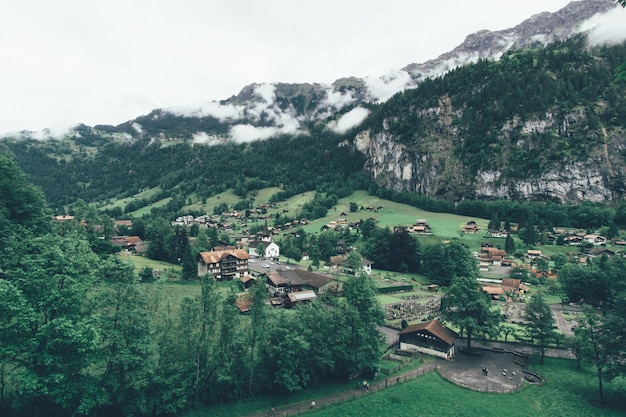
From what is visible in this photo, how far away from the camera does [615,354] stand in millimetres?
Answer: 31406

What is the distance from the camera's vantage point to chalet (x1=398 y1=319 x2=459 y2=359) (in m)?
39.9

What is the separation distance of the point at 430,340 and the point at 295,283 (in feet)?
85.8

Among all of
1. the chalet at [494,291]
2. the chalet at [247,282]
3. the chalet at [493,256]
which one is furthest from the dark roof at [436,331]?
the chalet at [493,256]

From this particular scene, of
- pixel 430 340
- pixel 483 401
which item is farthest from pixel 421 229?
pixel 483 401

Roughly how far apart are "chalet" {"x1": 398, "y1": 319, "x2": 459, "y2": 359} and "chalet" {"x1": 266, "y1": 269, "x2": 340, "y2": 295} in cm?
1760

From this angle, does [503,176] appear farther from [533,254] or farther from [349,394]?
[349,394]

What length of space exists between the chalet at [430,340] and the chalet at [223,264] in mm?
34576

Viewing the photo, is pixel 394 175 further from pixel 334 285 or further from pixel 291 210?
pixel 334 285

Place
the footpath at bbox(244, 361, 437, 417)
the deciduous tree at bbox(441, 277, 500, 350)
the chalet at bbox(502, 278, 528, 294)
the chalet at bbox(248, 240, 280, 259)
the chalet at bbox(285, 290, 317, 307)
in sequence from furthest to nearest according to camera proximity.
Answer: the chalet at bbox(248, 240, 280, 259) → the chalet at bbox(502, 278, 528, 294) → the chalet at bbox(285, 290, 317, 307) → the deciduous tree at bbox(441, 277, 500, 350) → the footpath at bbox(244, 361, 437, 417)

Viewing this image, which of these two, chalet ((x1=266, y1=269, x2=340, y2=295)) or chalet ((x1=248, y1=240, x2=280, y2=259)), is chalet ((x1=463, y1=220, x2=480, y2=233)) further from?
chalet ((x1=266, y1=269, x2=340, y2=295))

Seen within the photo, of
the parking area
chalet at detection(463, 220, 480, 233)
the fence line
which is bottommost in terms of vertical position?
the parking area

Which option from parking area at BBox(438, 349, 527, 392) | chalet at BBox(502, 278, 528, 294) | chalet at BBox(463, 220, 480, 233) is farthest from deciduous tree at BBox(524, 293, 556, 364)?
chalet at BBox(463, 220, 480, 233)

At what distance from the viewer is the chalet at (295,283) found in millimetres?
60000

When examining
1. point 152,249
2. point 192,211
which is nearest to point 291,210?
point 192,211
